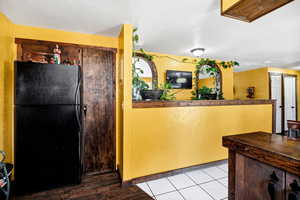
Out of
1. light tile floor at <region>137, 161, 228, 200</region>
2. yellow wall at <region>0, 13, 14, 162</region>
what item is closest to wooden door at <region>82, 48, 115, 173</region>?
light tile floor at <region>137, 161, 228, 200</region>

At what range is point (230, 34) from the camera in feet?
8.07

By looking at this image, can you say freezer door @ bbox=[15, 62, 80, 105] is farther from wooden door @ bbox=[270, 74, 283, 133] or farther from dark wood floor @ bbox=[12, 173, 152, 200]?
wooden door @ bbox=[270, 74, 283, 133]

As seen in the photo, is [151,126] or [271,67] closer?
[151,126]

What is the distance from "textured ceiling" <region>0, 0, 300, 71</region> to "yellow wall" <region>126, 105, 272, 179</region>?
125 centimetres

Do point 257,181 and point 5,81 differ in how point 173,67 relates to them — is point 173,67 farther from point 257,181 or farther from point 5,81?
point 5,81

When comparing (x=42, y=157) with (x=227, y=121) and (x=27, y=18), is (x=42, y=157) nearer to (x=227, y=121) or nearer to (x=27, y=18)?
(x=27, y=18)

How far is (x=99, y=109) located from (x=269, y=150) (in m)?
2.17

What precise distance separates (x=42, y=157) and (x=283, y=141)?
2.52 m

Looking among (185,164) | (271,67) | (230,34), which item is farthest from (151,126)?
(271,67)

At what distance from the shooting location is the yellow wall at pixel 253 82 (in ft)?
16.8

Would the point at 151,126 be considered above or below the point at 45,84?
below

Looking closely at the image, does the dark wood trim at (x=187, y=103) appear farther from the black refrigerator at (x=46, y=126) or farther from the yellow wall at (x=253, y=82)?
the yellow wall at (x=253, y=82)

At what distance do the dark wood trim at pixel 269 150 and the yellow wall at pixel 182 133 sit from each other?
3.59ft

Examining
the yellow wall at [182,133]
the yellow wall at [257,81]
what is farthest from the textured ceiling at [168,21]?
the yellow wall at [257,81]
